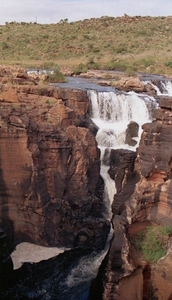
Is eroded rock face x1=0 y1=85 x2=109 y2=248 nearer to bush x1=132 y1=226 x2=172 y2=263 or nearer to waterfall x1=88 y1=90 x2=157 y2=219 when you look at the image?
waterfall x1=88 y1=90 x2=157 y2=219

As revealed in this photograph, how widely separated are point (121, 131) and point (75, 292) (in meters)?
10.3

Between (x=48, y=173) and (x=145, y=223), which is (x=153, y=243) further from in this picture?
(x=48, y=173)

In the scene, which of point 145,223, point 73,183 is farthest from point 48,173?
point 145,223

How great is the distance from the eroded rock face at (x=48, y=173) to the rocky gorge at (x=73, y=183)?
4cm

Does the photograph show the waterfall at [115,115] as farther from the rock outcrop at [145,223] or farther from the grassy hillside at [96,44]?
the grassy hillside at [96,44]

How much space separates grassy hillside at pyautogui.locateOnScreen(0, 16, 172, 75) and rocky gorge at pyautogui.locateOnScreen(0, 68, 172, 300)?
67.4ft

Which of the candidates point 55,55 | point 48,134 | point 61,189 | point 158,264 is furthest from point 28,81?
point 55,55

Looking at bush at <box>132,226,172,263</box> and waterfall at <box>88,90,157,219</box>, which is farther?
waterfall at <box>88,90,157,219</box>

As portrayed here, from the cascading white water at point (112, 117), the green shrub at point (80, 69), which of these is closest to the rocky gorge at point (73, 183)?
the cascading white water at point (112, 117)

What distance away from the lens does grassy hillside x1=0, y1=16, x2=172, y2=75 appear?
145 ft

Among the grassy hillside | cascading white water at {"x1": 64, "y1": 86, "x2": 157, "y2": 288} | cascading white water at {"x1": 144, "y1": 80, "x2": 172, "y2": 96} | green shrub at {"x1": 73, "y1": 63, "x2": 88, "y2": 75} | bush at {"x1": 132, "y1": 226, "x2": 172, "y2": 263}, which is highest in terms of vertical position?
the grassy hillside

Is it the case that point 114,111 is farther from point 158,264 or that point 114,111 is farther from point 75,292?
point 158,264

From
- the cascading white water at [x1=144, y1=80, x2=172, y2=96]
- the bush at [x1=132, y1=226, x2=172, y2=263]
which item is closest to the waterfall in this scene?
the cascading white water at [x1=144, y1=80, x2=172, y2=96]

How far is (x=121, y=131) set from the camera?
23.4m
